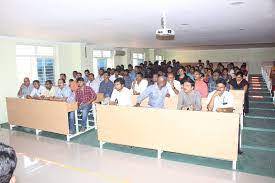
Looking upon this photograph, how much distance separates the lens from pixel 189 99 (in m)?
4.82

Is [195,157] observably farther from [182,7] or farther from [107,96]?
[107,96]

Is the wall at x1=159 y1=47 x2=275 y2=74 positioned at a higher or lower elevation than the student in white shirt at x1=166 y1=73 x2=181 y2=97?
higher

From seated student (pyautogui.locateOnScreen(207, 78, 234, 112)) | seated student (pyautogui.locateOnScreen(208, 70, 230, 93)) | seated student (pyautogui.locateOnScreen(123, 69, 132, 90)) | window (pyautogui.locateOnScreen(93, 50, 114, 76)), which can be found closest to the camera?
seated student (pyautogui.locateOnScreen(207, 78, 234, 112))

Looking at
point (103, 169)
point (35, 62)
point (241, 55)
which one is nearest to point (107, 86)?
point (35, 62)

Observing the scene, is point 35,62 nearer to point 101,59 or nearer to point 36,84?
point 36,84

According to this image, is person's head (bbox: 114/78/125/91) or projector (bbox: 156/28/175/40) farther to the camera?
person's head (bbox: 114/78/125/91)

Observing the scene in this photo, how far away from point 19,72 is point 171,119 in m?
6.12

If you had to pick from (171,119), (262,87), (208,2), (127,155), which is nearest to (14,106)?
(127,155)

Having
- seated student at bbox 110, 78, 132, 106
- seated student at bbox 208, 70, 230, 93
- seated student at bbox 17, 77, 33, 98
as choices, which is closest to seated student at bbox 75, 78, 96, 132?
seated student at bbox 110, 78, 132, 106

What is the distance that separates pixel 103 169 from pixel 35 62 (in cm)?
615

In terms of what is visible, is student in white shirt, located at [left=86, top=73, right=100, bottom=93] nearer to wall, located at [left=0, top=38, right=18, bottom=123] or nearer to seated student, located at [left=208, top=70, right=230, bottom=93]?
wall, located at [left=0, top=38, right=18, bottom=123]

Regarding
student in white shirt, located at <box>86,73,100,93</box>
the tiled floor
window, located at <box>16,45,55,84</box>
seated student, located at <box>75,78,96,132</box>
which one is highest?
window, located at <box>16,45,55,84</box>

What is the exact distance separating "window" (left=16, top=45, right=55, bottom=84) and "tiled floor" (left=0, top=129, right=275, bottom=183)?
13.3ft

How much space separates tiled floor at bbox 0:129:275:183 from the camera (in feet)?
12.4
